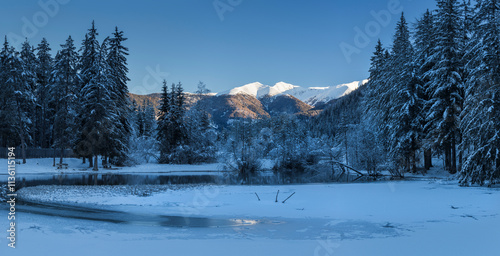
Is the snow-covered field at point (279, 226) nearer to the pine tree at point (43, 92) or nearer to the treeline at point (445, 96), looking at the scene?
the treeline at point (445, 96)

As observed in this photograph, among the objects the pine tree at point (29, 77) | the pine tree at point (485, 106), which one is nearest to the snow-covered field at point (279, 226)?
the pine tree at point (485, 106)

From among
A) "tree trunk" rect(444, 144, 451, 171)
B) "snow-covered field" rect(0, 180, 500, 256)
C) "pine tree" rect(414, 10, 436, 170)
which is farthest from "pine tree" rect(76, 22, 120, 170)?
"tree trunk" rect(444, 144, 451, 171)

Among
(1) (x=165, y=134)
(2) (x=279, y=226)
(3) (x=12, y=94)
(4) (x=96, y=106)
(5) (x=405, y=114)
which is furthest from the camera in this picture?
(1) (x=165, y=134)

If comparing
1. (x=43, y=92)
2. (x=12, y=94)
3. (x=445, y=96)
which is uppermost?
(x=43, y=92)

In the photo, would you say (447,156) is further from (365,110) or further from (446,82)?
(365,110)

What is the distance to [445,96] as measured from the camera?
91.4ft

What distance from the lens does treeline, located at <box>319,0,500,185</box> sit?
19.8 meters

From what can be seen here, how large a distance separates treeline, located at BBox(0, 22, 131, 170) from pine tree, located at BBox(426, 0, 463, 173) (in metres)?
31.9

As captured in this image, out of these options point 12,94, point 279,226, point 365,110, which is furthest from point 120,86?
point 279,226

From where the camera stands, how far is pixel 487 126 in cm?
1938

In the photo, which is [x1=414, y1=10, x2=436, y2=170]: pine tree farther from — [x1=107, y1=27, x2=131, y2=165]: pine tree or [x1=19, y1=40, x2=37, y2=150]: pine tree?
[x1=19, y1=40, x2=37, y2=150]: pine tree

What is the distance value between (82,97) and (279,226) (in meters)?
35.7

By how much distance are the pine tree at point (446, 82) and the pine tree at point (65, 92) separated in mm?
36954

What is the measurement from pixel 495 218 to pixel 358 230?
489 centimetres
